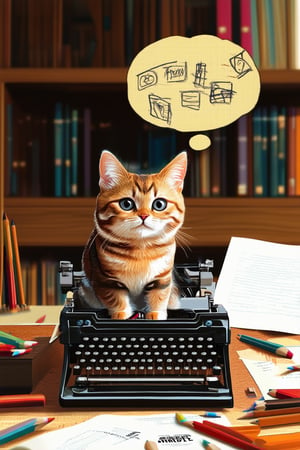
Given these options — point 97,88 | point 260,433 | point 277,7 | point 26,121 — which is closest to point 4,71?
point 26,121

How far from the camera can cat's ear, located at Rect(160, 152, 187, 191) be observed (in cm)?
88

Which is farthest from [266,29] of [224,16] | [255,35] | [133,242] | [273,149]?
[133,242]

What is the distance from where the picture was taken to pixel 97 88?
190 centimetres

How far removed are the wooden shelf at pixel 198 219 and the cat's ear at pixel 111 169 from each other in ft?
3.13

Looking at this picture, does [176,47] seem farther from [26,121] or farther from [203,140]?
[26,121]

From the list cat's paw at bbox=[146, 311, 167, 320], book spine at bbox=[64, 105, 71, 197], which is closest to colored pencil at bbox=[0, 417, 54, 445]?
cat's paw at bbox=[146, 311, 167, 320]

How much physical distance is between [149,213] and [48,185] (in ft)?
3.65

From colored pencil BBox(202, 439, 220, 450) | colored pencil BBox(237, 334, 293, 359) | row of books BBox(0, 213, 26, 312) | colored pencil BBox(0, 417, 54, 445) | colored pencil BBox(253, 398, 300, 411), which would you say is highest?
row of books BBox(0, 213, 26, 312)

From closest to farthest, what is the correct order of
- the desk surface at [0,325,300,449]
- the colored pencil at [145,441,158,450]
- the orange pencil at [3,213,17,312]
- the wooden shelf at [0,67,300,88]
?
the colored pencil at [145,441,158,450] → the desk surface at [0,325,300,449] → the orange pencil at [3,213,17,312] → the wooden shelf at [0,67,300,88]

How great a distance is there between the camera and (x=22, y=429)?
2.10 ft

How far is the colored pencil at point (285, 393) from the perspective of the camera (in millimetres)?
738

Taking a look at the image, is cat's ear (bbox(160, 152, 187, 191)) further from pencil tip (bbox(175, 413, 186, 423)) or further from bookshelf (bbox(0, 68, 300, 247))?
bookshelf (bbox(0, 68, 300, 247))

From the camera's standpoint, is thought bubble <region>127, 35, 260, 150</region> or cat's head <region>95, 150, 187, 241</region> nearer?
cat's head <region>95, 150, 187, 241</region>

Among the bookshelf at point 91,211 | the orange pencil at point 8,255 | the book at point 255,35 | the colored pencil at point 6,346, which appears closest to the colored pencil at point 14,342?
the colored pencil at point 6,346
